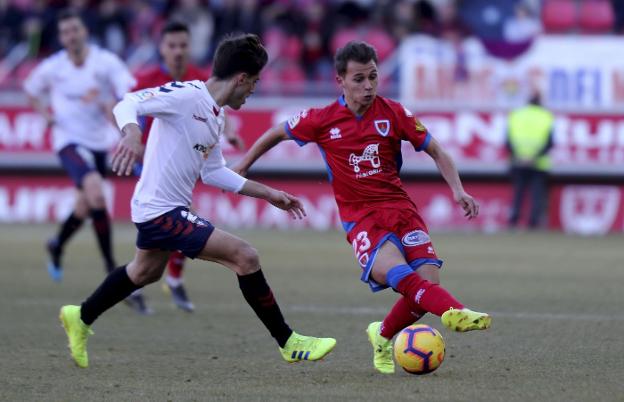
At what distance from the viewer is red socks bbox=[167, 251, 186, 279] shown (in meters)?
10.0

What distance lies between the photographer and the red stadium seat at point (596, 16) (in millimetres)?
20438

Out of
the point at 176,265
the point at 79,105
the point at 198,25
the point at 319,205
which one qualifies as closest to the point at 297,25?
the point at 198,25

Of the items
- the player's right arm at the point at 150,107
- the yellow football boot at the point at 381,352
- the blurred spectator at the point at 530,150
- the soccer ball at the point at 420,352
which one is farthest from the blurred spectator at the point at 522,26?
the soccer ball at the point at 420,352

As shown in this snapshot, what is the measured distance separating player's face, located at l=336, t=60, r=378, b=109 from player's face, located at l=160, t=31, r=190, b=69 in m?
3.12

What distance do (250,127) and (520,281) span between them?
8199 mm

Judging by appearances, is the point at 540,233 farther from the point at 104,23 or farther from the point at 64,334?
the point at 64,334

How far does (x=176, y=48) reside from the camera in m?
9.85

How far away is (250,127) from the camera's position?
19.6 meters

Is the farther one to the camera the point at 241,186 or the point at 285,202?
the point at 241,186

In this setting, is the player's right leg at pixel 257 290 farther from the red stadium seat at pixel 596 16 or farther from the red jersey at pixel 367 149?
the red stadium seat at pixel 596 16

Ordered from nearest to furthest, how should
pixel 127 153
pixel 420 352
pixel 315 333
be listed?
pixel 127 153
pixel 420 352
pixel 315 333

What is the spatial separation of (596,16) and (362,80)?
1465cm

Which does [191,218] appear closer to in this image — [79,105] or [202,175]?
[202,175]

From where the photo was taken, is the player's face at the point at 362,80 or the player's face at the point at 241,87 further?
the player's face at the point at 362,80
